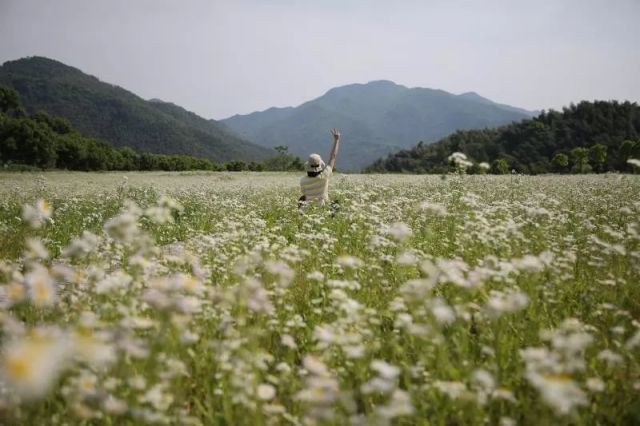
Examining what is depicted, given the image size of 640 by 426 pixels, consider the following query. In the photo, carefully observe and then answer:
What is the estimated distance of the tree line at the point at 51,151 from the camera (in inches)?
2306

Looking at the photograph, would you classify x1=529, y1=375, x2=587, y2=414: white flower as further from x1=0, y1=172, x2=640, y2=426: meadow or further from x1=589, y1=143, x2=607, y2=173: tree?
x1=589, y1=143, x2=607, y2=173: tree

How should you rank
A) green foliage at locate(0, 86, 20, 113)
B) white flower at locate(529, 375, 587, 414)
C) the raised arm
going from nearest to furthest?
white flower at locate(529, 375, 587, 414), the raised arm, green foliage at locate(0, 86, 20, 113)

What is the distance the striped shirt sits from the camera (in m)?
10.1

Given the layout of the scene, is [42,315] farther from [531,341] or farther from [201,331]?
[531,341]

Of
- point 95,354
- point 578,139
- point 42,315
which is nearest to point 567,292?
point 95,354

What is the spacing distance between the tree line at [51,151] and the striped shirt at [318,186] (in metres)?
44.1

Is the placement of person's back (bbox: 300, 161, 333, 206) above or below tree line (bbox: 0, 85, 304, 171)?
below

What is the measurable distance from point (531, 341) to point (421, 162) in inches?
3515

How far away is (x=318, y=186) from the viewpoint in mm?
10125

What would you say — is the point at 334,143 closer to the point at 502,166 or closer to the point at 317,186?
the point at 317,186

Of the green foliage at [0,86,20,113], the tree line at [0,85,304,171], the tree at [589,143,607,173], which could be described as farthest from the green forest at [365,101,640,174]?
the green foliage at [0,86,20,113]

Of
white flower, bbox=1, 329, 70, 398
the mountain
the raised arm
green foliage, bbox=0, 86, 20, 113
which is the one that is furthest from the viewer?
the mountain

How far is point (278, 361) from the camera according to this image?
12.5 feet

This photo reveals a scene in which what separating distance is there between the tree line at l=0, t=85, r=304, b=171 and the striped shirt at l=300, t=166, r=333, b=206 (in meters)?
44.1
